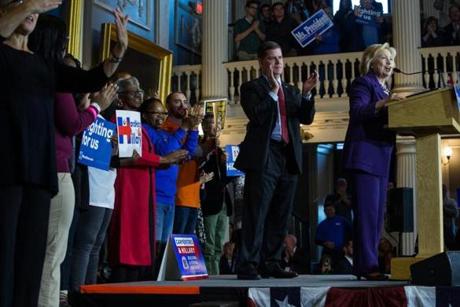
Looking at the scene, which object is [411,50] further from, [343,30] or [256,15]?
[256,15]

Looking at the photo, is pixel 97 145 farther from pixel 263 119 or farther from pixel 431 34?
pixel 431 34

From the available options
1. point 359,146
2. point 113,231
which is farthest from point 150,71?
point 359,146

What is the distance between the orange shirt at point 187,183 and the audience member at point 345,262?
8.00 ft

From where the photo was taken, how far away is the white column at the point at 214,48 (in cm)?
1149

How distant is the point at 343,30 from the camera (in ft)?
36.4

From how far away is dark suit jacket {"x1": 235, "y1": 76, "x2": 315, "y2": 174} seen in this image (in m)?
4.09

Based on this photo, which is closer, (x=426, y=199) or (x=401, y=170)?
(x=426, y=199)

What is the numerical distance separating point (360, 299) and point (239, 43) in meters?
8.73

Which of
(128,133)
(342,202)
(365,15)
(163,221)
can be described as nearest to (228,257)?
(342,202)

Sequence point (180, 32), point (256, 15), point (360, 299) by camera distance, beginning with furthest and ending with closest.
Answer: point (180, 32), point (256, 15), point (360, 299)

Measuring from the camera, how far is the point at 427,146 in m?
3.65

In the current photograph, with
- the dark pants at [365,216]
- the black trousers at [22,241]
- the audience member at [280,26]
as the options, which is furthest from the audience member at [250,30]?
the black trousers at [22,241]

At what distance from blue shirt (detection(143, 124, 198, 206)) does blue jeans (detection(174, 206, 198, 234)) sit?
1.05ft

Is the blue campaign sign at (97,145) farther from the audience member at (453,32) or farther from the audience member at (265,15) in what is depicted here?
the audience member at (453,32)
